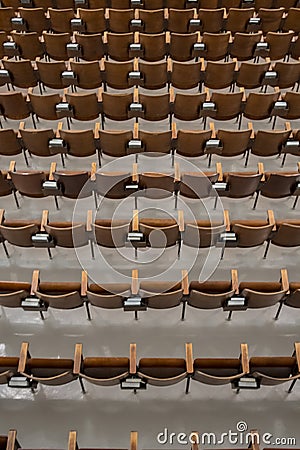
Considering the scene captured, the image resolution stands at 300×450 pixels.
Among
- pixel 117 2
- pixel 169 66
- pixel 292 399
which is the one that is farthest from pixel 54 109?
pixel 292 399

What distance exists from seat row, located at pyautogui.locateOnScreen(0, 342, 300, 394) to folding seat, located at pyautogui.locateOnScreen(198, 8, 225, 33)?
0.74m

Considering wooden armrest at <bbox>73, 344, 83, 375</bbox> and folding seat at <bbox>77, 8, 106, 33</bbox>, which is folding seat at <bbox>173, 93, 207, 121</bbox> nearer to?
folding seat at <bbox>77, 8, 106, 33</bbox>

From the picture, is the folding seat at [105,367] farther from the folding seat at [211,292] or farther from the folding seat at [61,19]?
the folding seat at [61,19]

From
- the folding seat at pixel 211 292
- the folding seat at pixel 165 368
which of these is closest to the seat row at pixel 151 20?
the folding seat at pixel 211 292

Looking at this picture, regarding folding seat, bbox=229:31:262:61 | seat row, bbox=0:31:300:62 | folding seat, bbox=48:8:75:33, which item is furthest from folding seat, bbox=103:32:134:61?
folding seat, bbox=229:31:262:61

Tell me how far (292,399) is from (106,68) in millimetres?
665

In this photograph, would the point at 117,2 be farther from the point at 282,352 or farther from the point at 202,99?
the point at 282,352

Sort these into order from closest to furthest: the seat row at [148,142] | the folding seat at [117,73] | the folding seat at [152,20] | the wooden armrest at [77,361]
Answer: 1. the wooden armrest at [77,361]
2. the seat row at [148,142]
3. the folding seat at [117,73]
4. the folding seat at [152,20]

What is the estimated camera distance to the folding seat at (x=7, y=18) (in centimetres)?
111

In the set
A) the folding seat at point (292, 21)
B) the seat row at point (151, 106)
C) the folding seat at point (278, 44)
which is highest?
the folding seat at point (292, 21)

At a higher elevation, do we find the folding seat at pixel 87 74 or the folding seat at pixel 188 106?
the folding seat at pixel 87 74

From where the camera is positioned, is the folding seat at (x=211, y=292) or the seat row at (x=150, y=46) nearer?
the folding seat at (x=211, y=292)

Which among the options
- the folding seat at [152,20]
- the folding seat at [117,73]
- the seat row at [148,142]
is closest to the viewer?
the seat row at [148,142]

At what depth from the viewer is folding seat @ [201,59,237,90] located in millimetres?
973
